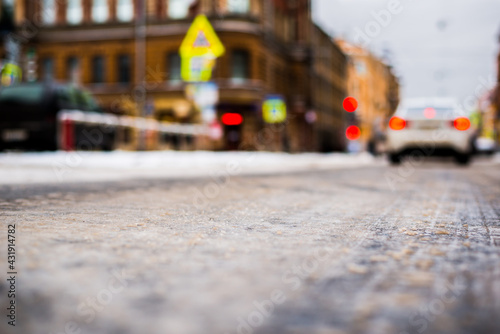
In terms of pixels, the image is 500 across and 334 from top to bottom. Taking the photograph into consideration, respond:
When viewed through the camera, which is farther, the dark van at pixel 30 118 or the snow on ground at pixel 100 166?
the dark van at pixel 30 118

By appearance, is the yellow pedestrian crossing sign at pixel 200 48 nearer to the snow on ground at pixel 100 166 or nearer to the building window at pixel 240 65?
the snow on ground at pixel 100 166

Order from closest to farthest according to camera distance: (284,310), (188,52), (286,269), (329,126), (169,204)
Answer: (284,310) < (286,269) < (169,204) < (188,52) < (329,126)

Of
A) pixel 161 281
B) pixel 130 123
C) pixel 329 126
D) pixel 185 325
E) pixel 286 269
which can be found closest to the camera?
pixel 185 325

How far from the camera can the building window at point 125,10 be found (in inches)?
1357

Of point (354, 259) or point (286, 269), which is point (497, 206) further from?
point (286, 269)

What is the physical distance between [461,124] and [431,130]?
0.67 metres

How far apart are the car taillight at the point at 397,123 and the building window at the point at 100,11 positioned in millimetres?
23839

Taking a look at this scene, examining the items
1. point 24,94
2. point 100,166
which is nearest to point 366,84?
point 24,94

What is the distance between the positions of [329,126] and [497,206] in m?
49.5

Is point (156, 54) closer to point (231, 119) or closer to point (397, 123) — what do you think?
point (231, 119)

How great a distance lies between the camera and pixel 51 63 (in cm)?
3581

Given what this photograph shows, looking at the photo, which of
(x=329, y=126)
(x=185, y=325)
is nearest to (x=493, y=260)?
(x=185, y=325)

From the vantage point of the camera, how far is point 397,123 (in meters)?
14.5

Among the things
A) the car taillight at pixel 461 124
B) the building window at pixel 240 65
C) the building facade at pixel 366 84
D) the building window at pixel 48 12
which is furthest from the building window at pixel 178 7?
the building facade at pixel 366 84
